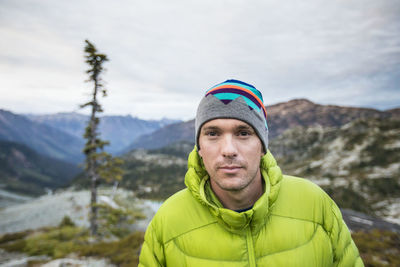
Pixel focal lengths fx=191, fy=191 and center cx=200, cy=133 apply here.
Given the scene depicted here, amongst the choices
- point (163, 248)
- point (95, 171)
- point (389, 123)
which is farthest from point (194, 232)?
point (389, 123)

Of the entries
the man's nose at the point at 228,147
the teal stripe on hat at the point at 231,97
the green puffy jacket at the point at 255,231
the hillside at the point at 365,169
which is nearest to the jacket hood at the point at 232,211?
the green puffy jacket at the point at 255,231

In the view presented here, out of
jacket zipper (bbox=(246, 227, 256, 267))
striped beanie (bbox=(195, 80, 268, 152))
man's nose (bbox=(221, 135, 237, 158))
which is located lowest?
jacket zipper (bbox=(246, 227, 256, 267))

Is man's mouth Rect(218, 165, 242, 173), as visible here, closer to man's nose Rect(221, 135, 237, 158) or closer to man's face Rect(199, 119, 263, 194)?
man's face Rect(199, 119, 263, 194)

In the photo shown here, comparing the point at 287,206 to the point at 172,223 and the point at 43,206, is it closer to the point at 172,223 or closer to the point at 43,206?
the point at 172,223

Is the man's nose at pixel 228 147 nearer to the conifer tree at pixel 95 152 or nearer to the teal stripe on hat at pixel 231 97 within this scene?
the teal stripe on hat at pixel 231 97

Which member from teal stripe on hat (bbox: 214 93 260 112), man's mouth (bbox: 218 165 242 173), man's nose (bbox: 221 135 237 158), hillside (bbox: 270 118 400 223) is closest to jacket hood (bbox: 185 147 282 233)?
man's mouth (bbox: 218 165 242 173)

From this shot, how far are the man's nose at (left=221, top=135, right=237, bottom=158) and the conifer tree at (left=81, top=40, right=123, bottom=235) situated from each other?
49.6ft

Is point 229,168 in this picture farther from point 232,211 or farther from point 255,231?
point 255,231

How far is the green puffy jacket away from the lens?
6.93ft

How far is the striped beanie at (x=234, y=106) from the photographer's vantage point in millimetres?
2363

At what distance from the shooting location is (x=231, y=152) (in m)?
2.17

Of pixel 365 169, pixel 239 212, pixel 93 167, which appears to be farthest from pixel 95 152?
pixel 365 169

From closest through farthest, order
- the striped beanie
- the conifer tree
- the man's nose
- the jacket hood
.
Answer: the jacket hood, the man's nose, the striped beanie, the conifer tree

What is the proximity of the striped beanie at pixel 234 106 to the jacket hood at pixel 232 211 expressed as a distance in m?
0.26
